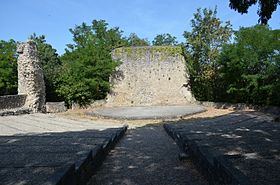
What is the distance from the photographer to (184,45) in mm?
22219

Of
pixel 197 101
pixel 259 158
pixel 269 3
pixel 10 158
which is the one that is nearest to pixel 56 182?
pixel 10 158

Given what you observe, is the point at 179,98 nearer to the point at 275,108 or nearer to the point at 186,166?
the point at 275,108

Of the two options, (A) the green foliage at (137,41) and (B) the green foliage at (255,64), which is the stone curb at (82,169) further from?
(A) the green foliage at (137,41)

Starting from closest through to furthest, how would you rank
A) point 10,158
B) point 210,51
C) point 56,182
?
point 56,182
point 10,158
point 210,51

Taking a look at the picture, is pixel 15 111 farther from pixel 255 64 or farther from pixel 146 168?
pixel 255 64

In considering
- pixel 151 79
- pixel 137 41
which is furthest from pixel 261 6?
pixel 137 41

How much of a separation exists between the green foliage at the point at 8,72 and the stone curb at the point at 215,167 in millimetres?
19943

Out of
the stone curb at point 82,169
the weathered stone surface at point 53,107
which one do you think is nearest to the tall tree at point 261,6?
the stone curb at point 82,169

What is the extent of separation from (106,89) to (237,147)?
1723cm

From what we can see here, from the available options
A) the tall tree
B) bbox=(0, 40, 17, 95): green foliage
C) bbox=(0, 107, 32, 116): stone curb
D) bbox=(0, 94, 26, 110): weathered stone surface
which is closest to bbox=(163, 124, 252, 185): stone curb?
the tall tree

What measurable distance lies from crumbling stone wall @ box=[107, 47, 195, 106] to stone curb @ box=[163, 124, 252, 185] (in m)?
16.0

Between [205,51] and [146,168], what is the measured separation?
16779 millimetres

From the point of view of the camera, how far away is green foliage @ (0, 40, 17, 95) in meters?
21.8

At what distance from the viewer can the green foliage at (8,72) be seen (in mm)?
21797
